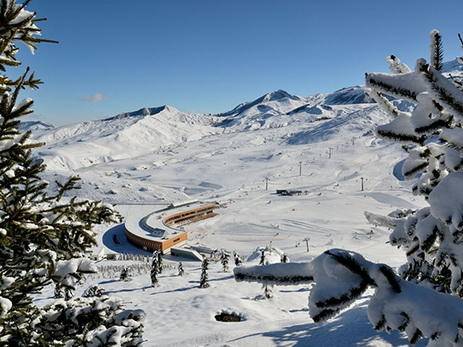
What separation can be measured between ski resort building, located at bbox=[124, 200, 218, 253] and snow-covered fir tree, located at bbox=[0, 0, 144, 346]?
184 feet

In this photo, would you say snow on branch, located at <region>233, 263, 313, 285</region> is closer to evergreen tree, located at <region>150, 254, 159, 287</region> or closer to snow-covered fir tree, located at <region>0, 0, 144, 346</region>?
snow-covered fir tree, located at <region>0, 0, 144, 346</region>

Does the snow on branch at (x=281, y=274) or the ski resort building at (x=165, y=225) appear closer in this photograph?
the snow on branch at (x=281, y=274)

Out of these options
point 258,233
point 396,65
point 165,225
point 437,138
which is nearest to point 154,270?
point 396,65

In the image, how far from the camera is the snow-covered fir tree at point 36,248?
499 centimetres

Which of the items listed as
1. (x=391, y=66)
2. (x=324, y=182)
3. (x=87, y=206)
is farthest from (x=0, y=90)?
(x=324, y=182)

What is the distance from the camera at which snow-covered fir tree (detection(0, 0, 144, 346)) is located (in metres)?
4.99

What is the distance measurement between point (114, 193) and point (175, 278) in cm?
9007

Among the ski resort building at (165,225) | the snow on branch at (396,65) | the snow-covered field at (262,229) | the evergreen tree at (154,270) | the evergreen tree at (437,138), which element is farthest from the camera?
the ski resort building at (165,225)

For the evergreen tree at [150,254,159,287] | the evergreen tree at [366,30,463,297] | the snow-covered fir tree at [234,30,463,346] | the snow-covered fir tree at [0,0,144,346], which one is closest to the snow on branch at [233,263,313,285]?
the snow-covered fir tree at [234,30,463,346]

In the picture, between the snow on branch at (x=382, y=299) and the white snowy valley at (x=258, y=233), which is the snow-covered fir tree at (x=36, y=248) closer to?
the white snowy valley at (x=258, y=233)

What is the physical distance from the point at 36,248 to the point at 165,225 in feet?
225

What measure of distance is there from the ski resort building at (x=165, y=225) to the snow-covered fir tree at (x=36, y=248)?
56.0m

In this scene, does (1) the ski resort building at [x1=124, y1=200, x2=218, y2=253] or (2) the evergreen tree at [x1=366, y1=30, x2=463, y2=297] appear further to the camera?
(1) the ski resort building at [x1=124, y1=200, x2=218, y2=253]

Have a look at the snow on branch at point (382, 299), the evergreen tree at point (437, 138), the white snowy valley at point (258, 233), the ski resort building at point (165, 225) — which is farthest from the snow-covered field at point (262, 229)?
the ski resort building at point (165, 225)
